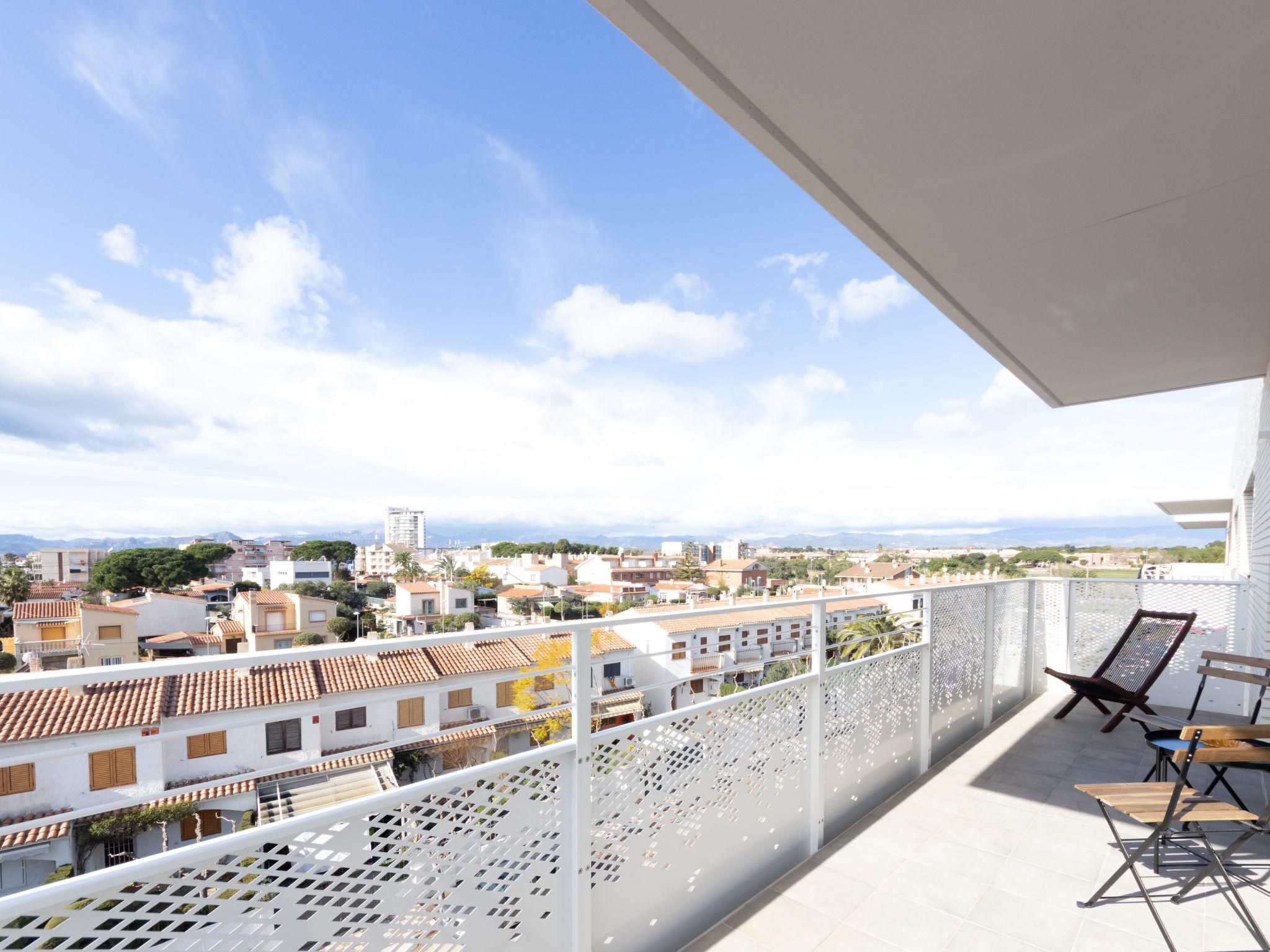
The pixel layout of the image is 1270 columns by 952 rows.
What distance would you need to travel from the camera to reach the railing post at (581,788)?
189 cm

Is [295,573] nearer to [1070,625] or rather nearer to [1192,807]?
[1070,625]

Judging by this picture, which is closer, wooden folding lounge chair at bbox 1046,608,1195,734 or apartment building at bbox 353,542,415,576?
wooden folding lounge chair at bbox 1046,608,1195,734

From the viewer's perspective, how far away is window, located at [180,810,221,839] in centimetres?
136

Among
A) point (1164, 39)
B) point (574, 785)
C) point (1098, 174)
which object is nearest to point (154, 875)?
point (574, 785)

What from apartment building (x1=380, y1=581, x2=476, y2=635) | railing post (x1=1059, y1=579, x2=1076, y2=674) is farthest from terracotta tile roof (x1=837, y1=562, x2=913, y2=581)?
railing post (x1=1059, y1=579, x2=1076, y2=674)

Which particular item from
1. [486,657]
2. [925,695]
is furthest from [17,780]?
[925,695]

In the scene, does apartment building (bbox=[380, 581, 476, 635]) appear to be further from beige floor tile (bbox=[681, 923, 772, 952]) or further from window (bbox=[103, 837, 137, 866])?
window (bbox=[103, 837, 137, 866])

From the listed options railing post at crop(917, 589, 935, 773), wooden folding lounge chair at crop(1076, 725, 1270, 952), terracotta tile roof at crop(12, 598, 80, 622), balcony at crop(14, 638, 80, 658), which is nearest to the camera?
wooden folding lounge chair at crop(1076, 725, 1270, 952)

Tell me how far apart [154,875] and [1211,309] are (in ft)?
16.5

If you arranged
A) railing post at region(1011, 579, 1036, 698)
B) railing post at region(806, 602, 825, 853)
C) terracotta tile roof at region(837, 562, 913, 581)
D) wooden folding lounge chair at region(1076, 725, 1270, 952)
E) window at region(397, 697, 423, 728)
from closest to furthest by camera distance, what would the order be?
window at region(397, 697, 423, 728)
wooden folding lounge chair at region(1076, 725, 1270, 952)
railing post at region(806, 602, 825, 853)
railing post at region(1011, 579, 1036, 698)
terracotta tile roof at region(837, 562, 913, 581)

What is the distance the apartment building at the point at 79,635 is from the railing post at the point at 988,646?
22669 millimetres

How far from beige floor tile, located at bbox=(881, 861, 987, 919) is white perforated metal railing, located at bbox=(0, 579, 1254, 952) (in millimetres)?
401

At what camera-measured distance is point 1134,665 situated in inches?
208

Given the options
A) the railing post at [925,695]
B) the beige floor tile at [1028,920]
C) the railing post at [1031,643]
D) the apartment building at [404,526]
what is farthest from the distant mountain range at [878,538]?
the beige floor tile at [1028,920]
